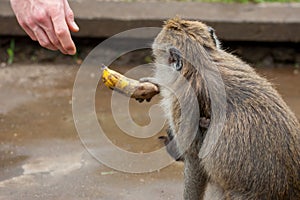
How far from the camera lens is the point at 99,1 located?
7746 millimetres

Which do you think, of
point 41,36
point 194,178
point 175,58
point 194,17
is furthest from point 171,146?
point 194,17

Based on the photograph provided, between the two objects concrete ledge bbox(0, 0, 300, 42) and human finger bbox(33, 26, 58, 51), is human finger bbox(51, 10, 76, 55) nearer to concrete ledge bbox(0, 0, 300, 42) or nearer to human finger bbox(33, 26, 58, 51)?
human finger bbox(33, 26, 58, 51)

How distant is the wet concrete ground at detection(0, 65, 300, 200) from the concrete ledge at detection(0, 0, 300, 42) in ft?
1.48

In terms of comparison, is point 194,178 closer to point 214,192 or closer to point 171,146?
A: point 214,192

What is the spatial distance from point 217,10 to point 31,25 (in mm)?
4087

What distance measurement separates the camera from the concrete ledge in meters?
7.50

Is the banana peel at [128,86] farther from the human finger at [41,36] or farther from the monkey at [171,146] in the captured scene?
the human finger at [41,36]

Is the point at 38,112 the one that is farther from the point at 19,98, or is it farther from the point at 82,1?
the point at 82,1

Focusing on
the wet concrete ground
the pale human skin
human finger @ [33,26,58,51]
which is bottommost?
the wet concrete ground

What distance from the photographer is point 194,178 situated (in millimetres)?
4488

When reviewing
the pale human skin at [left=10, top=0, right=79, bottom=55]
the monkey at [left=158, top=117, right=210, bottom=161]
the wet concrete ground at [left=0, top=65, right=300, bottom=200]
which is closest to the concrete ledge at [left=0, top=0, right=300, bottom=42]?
the wet concrete ground at [left=0, top=65, right=300, bottom=200]

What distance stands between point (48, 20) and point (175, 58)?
0.96m

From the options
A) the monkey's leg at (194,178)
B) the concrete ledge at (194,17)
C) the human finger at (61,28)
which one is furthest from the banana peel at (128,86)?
the concrete ledge at (194,17)

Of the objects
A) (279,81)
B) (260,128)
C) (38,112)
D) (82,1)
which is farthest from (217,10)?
(260,128)
